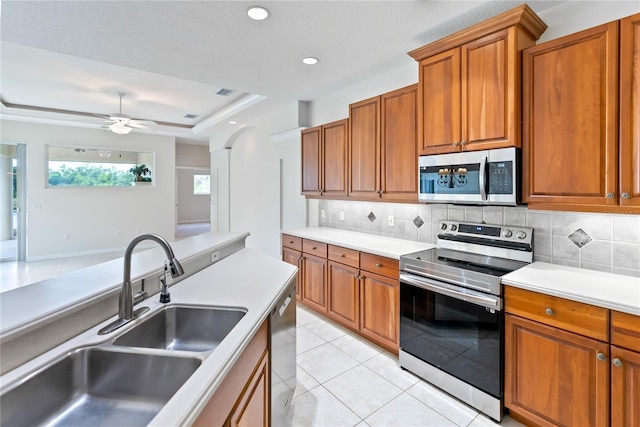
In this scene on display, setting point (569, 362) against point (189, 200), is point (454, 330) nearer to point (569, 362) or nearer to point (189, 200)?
point (569, 362)

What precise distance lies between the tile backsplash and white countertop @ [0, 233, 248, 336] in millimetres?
2181

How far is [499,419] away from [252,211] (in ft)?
15.6

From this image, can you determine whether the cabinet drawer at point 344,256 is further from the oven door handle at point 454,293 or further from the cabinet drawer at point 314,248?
the oven door handle at point 454,293

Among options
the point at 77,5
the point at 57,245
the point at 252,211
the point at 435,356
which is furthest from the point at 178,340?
the point at 57,245

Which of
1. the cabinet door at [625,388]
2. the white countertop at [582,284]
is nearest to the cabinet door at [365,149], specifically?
the white countertop at [582,284]

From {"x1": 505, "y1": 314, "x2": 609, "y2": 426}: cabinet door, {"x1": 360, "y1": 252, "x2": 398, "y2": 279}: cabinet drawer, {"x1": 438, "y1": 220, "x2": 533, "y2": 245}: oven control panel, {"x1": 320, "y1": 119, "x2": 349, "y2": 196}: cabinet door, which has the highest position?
{"x1": 320, "y1": 119, "x2": 349, "y2": 196}: cabinet door

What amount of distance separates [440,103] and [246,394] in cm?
231

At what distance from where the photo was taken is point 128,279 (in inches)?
49.3

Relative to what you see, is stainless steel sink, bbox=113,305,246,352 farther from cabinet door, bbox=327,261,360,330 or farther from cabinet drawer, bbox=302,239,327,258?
cabinet drawer, bbox=302,239,327,258

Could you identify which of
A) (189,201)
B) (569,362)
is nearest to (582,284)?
(569,362)

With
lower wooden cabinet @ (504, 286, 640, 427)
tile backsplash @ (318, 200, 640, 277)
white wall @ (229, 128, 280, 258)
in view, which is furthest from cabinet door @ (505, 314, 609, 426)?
white wall @ (229, 128, 280, 258)

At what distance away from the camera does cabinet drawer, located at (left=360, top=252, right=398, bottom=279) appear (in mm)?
2607

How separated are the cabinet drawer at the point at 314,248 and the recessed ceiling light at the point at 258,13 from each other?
2103 mm

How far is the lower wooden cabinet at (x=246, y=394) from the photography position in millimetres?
951
